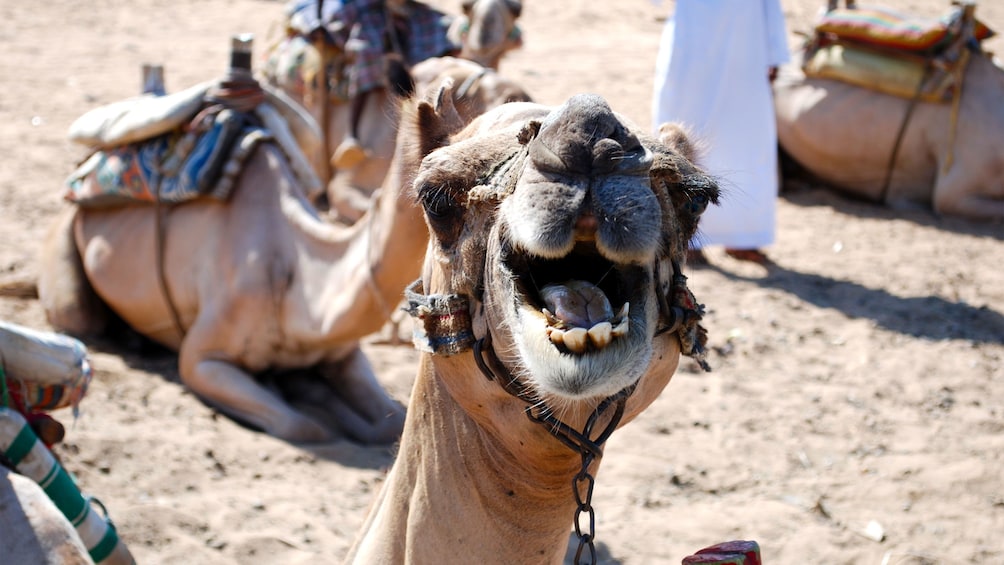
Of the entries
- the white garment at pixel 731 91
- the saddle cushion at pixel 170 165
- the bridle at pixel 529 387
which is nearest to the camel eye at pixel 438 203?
the bridle at pixel 529 387

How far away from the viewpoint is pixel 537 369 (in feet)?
5.67

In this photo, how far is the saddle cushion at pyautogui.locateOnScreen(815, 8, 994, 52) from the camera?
8445 millimetres

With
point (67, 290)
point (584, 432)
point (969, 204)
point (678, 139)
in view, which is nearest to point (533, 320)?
point (584, 432)

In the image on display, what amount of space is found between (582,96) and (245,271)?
3.84 m

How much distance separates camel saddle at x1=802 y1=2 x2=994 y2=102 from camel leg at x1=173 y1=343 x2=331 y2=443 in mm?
5389

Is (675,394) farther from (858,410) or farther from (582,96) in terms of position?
(582,96)

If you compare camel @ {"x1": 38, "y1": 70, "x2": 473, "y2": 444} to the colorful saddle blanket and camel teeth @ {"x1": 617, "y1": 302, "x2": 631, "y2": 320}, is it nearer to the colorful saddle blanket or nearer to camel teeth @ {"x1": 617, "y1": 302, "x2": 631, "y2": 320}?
the colorful saddle blanket

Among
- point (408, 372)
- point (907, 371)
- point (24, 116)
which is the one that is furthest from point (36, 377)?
point (24, 116)

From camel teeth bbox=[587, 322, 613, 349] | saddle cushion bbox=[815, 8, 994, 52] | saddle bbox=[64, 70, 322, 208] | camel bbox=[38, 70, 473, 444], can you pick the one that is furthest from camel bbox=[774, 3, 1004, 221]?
camel teeth bbox=[587, 322, 613, 349]

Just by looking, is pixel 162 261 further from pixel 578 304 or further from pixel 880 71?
pixel 880 71

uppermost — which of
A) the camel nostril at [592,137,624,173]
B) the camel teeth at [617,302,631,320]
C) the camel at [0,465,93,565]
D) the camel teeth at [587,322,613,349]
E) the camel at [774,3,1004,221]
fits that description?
the camel nostril at [592,137,624,173]

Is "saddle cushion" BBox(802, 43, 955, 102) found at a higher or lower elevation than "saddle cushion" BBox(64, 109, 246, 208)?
higher

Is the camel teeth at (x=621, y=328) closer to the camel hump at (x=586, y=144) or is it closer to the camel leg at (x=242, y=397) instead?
the camel hump at (x=586, y=144)

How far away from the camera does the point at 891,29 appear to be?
863cm
